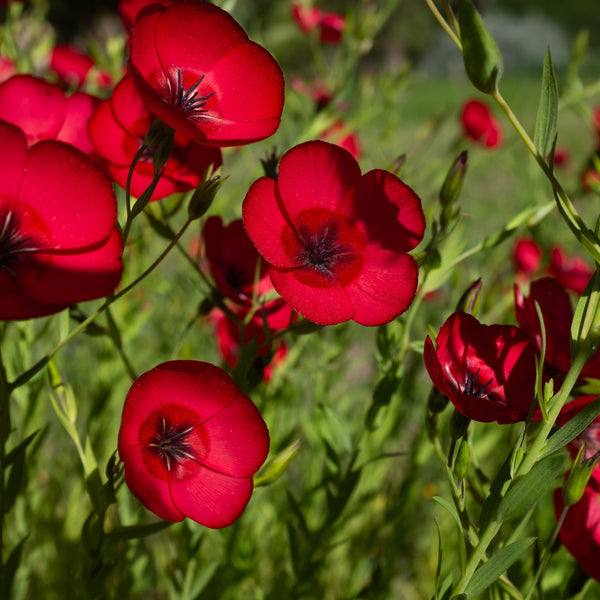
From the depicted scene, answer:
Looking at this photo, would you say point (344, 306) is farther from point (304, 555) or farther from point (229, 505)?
point (304, 555)

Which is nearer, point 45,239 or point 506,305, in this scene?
point 45,239

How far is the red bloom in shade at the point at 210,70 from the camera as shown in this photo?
1.44 ft

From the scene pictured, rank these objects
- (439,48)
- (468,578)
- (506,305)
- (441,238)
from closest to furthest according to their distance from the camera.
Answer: (468,578) < (441,238) < (506,305) < (439,48)

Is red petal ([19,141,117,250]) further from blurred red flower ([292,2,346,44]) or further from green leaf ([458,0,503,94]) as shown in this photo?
blurred red flower ([292,2,346,44])

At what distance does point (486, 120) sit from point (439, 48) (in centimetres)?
1451

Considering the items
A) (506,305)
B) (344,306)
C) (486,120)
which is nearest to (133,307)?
(506,305)

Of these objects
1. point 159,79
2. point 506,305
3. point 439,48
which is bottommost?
point 439,48

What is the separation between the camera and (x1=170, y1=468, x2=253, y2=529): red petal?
0.42 meters

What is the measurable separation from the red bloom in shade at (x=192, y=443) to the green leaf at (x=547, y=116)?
22 cm

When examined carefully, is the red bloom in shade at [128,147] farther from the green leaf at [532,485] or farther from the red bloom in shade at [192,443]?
the green leaf at [532,485]

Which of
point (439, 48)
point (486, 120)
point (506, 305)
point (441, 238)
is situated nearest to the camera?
point (441, 238)

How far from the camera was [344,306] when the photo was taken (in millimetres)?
440

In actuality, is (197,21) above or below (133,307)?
above

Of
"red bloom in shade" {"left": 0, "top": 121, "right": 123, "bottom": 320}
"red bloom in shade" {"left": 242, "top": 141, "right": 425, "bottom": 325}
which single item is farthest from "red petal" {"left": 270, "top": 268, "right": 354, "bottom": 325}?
"red bloom in shade" {"left": 0, "top": 121, "right": 123, "bottom": 320}
